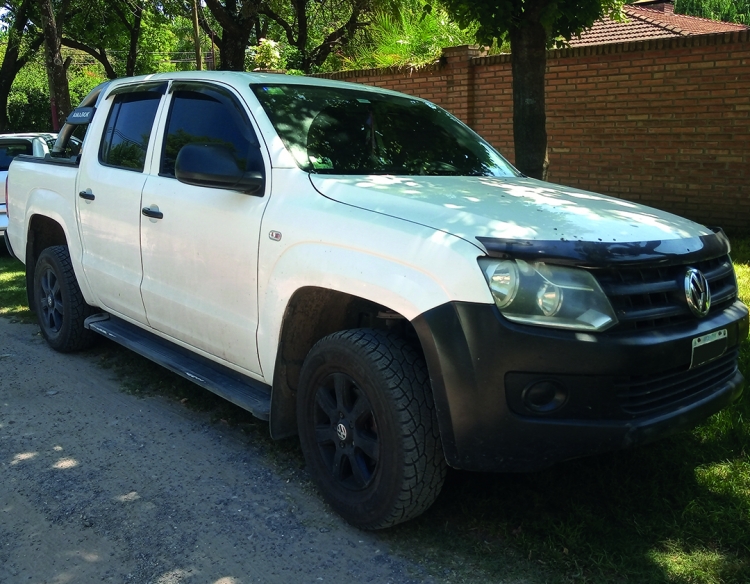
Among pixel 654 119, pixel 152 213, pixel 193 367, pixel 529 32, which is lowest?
pixel 193 367

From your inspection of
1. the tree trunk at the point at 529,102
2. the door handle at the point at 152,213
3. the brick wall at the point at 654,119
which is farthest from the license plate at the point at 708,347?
the brick wall at the point at 654,119

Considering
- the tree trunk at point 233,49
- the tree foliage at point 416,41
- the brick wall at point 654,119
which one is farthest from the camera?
the tree trunk at point 233,49

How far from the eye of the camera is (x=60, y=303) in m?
5.87

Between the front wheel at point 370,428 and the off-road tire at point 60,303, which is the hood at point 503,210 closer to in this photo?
the front wheel at point 370,428

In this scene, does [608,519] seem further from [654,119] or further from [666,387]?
[654,119]

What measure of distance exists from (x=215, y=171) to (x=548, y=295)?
171 centimetres

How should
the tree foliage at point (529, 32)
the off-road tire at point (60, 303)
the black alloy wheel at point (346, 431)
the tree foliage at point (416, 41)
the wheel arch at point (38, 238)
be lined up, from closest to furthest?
the black alloy wheel at point (346, 431) → the off-road tire at point (60, 303) → the tree foliage at point (529, 32) → the wheel arch at point (38, 238) → the tree foliage at point (416, 41)

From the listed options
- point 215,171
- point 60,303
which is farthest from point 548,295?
point 60,303

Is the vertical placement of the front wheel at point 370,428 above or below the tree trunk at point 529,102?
below

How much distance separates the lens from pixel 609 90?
1015 cm

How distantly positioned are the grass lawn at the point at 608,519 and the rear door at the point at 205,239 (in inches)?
31.2

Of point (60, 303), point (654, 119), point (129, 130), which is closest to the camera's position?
point (129, 130)

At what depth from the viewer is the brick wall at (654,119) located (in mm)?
9203

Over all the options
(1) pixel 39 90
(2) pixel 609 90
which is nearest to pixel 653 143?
(2) pixel 609 90
